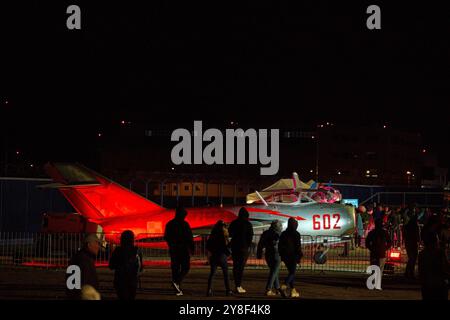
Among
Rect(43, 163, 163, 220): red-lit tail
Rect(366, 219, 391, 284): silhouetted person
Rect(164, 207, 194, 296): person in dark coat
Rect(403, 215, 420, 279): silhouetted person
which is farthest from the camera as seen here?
Rect(43, 163, 163, 220): red-lit tail

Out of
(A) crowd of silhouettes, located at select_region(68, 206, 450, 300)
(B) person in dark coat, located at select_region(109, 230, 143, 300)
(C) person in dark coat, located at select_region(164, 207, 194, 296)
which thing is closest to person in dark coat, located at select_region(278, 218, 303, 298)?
(A) crowd of silhouettes, located at select_region(68, 206, 450, 300)

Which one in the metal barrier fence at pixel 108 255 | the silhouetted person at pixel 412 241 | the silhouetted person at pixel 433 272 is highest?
the silhouetted person at pixel 433 272

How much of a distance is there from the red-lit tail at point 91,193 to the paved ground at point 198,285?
9.80 ft

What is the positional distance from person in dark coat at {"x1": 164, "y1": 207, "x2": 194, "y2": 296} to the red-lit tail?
8.27m

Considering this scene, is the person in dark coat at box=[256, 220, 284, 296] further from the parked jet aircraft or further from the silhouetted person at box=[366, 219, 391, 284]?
the parked jet aircraft

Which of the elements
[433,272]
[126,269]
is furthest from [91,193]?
[433,272]

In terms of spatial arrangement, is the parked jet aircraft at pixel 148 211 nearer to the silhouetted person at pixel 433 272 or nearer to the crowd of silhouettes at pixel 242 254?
the crowd of silhouettes at pixel 242 254

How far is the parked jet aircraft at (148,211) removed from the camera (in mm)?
22078

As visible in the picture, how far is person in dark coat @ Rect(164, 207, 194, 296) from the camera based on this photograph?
566 inches

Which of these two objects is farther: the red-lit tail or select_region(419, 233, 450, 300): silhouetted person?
the red-lit tail

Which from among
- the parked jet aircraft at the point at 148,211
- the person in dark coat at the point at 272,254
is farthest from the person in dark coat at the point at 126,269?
the parked jet aircraft at the point at 148,211

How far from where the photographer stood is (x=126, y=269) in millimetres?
10312
